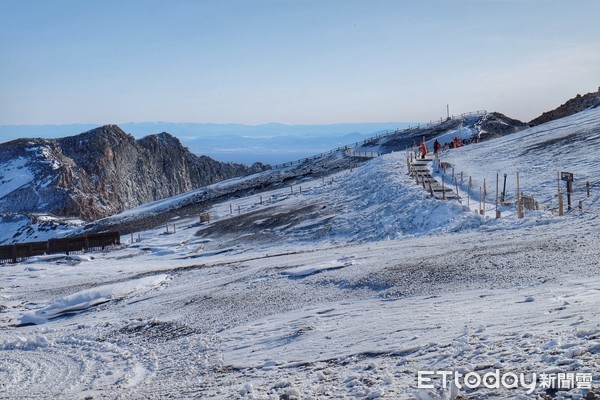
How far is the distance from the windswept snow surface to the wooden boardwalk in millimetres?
1744

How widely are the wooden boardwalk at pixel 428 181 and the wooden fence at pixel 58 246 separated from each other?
17.5 m

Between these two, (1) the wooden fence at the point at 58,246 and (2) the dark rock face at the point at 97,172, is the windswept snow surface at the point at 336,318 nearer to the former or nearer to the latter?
(1) the wooden fence at the point at 58,246

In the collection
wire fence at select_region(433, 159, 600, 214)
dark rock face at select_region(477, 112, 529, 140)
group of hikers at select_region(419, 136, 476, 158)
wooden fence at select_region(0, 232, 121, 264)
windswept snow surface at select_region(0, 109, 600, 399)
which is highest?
dark rock face at select_region(477, 112, 529, 140)

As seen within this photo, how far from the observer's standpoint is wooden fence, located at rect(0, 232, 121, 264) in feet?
108

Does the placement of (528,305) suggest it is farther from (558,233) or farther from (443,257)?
(558,233)

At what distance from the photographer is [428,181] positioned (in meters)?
33.7

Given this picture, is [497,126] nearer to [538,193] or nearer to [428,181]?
[428,181]

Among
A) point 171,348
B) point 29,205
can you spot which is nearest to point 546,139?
point 171,348

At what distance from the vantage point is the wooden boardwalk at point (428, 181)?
2911 cm

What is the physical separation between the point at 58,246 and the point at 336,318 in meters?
26.6

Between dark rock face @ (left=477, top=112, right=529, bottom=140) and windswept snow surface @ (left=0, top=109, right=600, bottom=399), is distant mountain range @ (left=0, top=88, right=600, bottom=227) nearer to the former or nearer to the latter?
dark rock face @ (left=477, top=112, right=529, bottom=140)

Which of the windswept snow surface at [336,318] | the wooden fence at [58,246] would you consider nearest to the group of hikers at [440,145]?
the windswept snow surface at [336,318]

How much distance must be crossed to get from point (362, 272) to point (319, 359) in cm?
617

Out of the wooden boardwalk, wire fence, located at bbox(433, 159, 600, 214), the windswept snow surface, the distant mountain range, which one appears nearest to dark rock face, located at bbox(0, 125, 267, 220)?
the distant mountain range
